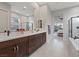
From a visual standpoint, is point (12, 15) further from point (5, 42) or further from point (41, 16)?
point (41, 16)

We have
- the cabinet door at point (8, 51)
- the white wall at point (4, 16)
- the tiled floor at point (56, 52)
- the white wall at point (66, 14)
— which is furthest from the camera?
the white wall at point (66, 14)

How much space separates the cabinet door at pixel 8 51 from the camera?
257 centimetres

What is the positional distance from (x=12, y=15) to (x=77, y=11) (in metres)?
7.50

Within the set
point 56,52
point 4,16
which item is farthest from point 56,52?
point 4,16

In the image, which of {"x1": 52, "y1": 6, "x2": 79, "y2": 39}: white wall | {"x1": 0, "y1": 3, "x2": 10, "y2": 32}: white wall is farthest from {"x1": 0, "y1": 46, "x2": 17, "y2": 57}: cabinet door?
{"x1": 52, "y1": 6, "x2": 79, "y2": 39}: white wall

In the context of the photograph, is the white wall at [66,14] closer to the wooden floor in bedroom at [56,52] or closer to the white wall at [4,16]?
the wooden floor in bedroom at [56,52]

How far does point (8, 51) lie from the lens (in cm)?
276

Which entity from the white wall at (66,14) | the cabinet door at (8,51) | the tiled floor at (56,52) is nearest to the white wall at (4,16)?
the cabinet door at (8,51)

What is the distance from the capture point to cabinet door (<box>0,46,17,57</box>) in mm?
2568

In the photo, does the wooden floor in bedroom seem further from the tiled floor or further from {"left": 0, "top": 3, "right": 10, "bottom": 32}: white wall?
{"left": 0, "top": 3, "right": 10, "bottom": 32}: white wall

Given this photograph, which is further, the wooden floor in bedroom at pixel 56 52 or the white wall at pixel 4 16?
the wooden floor in bedroom at pixel 56 52

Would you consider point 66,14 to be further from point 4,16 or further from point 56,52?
point 4,16

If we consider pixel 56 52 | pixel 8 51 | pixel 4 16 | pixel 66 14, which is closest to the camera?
pixel 8 51

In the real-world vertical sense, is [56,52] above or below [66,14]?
below
